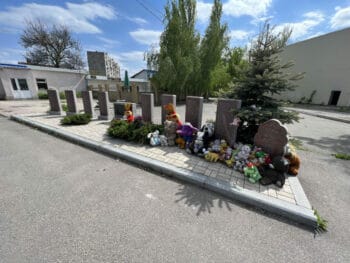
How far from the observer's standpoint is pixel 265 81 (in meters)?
3.67

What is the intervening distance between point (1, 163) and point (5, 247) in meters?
2.80

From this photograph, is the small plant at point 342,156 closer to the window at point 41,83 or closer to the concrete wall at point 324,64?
the concrete wall at point 324,64

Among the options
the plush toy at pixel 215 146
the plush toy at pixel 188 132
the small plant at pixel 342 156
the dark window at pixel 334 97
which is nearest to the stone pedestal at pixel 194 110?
the plush toy at pixel 188 132

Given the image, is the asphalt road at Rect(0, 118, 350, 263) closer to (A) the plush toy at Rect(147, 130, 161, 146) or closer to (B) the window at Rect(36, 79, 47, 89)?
(A) the plush toy at Rect(147, 130, 161, 146)

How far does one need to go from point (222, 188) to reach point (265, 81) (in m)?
2.80

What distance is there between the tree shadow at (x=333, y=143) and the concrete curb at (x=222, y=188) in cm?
415

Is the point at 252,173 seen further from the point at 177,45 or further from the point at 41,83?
the point at 41,83

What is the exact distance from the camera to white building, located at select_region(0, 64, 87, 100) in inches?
558

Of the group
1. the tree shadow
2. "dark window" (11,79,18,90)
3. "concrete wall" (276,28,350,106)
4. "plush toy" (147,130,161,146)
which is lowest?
the tree shadow

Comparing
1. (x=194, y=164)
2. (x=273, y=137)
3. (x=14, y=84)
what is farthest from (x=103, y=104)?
(x=14, y=84)

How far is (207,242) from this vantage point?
1838 mm

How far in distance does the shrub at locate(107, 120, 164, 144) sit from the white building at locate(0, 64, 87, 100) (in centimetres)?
1696

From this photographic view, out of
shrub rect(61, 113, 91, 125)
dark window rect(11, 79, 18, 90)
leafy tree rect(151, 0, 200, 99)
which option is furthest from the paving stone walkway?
dark window rect(11, 79, 18, 90)

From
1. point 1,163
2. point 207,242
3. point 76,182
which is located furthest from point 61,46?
point 207,242
